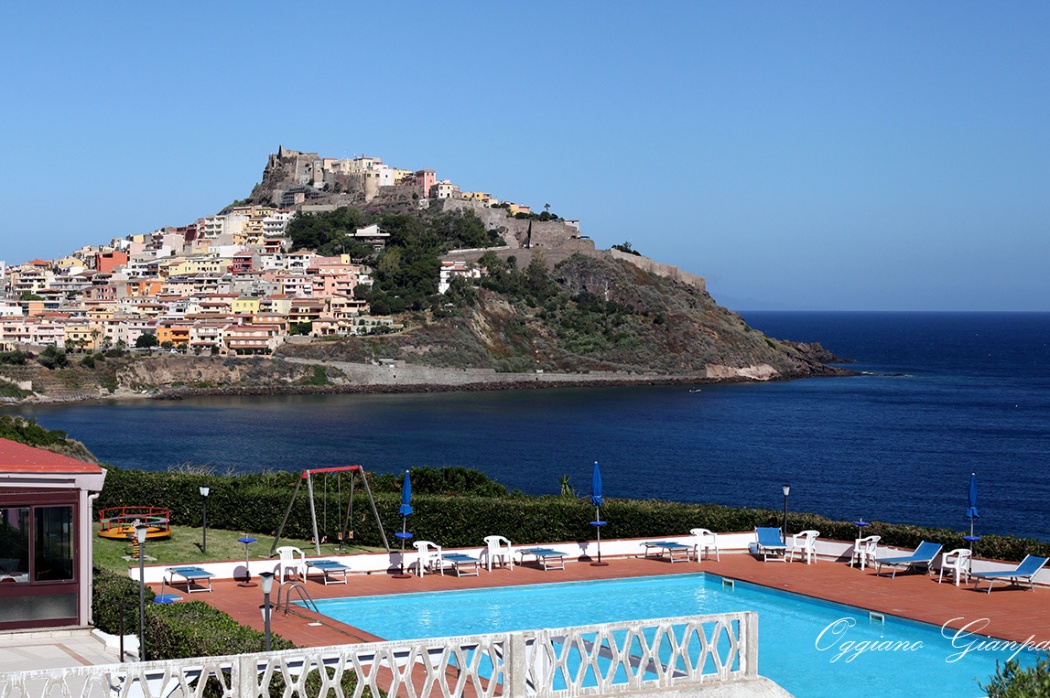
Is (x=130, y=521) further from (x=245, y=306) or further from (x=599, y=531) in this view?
(x=245, y=306)

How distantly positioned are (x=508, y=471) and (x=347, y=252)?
243ft

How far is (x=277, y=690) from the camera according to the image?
8.79 m

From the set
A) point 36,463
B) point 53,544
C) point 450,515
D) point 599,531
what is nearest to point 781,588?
point 599,531

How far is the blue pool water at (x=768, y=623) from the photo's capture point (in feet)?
38.6

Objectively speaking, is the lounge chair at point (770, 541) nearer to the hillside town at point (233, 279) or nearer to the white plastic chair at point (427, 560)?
the white plastic chair at point (427, 560)

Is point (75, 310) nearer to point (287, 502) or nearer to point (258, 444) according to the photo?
point (258, 444)

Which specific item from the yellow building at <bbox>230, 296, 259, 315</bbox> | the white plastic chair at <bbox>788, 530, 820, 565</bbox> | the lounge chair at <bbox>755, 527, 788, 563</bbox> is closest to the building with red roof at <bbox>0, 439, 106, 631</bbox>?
the lounge chair at <bbox>755, 527, 788, 563</bbox>

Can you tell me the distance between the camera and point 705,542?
17719 millimetres

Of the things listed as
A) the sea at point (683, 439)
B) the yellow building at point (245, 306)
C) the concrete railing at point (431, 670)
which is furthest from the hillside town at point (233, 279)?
the concrete railing at point (431, 670)

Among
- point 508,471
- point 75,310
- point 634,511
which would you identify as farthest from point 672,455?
point 75,310

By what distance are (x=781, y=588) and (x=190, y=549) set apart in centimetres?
801

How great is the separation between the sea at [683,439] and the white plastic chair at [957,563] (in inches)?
790

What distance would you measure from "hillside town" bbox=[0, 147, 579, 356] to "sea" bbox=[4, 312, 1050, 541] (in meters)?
16.6

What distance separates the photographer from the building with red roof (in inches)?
452
